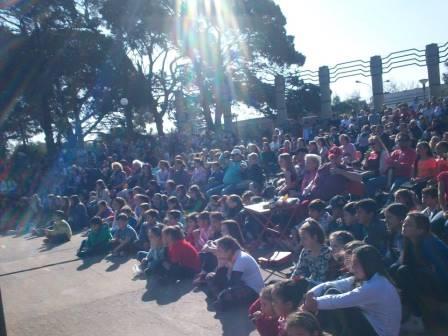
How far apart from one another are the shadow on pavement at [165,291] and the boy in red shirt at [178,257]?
14 centimetres

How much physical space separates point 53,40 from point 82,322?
24.0m

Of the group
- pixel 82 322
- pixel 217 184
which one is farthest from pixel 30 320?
pixel 217 184

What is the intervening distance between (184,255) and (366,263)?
3999 millimetres

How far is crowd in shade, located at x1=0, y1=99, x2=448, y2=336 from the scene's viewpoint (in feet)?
13.9

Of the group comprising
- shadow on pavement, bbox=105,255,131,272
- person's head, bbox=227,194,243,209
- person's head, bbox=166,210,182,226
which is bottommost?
shadow on pavement, bbox=105,255,131,272

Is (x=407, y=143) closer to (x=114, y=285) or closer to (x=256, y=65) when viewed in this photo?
(x=114, y=285)

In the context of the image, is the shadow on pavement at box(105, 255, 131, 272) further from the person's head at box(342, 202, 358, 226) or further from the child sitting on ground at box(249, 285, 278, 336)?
the child sitting on ground at box(249, 285, 278, 336)

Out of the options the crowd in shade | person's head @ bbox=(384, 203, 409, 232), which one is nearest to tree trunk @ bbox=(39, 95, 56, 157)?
the crowd in shade

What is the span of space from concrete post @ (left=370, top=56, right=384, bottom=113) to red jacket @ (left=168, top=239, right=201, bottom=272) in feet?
48.5

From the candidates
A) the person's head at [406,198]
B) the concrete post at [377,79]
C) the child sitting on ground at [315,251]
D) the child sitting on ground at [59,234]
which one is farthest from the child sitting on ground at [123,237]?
the concrete post at [377,79]

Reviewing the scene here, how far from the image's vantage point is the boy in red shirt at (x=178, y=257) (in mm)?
7578

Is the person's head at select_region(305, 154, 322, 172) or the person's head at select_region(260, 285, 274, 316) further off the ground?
the person's head at select_region(305, 154, 322, 172)

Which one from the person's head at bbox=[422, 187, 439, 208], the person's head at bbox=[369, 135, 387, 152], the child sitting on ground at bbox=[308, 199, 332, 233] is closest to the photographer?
the person's head at bbox=[422, 187, 439, 208]

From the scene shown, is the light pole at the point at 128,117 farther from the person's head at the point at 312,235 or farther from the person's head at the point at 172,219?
the person's head at the point at 312,235
